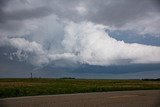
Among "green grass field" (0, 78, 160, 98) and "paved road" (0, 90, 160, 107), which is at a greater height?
"green grass field" (0, 78, 160, 98)

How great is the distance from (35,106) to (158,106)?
679 cm

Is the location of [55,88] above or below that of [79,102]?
above

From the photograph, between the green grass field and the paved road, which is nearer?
the paved road

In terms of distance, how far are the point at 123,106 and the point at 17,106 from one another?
5924 millimetres

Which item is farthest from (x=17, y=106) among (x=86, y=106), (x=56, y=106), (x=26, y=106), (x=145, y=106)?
(x=145, y=106)

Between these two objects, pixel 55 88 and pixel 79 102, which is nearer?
pixel 79 102

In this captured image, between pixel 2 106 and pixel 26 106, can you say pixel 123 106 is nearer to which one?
pixel 26 106

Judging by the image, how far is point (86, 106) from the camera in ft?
61.0

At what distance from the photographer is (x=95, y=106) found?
61.3ft

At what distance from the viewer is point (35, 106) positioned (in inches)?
723

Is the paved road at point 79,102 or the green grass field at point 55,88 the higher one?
the green grass field at point 55,88

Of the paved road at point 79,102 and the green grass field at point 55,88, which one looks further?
the green grass field at point 55,88

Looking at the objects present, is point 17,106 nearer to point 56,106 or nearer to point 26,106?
point 26,106

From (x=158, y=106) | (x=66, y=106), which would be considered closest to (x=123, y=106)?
(x=158, y=106)
